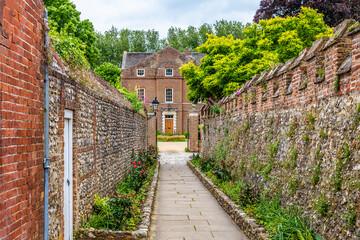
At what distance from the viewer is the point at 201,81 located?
20.0 m

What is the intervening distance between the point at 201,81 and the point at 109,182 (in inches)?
522

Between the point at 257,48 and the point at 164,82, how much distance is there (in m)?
23.9

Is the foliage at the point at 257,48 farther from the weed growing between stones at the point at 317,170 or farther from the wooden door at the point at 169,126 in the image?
the wooden door at the point at 169,126

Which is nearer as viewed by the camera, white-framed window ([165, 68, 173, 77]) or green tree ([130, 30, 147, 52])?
A: white-framed window ([165, 68, 173, 77])

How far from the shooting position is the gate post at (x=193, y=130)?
85.6ft

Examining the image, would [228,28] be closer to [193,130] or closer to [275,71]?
[193,130]

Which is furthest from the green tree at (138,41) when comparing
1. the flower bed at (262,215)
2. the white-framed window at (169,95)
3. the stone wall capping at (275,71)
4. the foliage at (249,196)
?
the foliage at (249,196)

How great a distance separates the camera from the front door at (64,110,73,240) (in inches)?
186

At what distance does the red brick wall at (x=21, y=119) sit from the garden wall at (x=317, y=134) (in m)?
3.45

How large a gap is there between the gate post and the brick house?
13.2 metres

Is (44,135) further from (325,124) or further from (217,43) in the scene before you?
(217,43)

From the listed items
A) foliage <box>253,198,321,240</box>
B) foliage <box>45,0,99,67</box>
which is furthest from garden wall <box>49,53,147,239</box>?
foliage <box>45,0,99,67</box>

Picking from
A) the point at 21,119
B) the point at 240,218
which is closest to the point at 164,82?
the point at 240,218

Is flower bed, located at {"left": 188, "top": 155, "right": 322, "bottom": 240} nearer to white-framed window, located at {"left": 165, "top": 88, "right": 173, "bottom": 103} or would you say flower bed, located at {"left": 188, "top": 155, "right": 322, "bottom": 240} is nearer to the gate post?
the gate post
